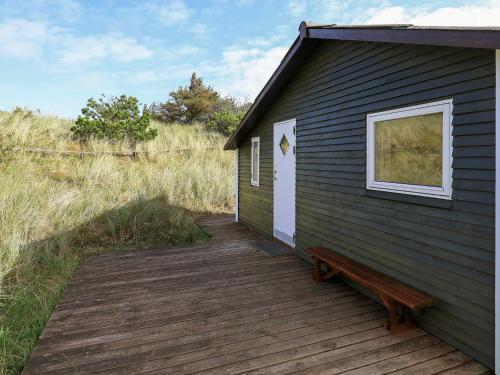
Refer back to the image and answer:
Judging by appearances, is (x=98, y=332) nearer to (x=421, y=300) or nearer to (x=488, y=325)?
(x=421, y=300)

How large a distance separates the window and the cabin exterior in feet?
5.72

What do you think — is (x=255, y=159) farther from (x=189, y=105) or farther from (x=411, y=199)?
(x=189, y=105)

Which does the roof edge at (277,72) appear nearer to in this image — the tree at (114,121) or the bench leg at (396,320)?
the bench leg at (396,320)

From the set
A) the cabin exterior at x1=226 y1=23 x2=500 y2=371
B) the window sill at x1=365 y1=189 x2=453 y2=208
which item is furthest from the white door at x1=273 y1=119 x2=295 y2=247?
the window sill at x1=365 y1=189 x2=453 y2=208

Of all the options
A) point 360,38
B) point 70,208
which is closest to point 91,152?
point 70,208

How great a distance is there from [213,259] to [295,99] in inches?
115

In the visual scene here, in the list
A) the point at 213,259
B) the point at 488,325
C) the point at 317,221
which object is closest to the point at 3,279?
the point at 213,259

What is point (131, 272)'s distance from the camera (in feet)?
14.3

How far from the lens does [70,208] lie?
5988 millimetres

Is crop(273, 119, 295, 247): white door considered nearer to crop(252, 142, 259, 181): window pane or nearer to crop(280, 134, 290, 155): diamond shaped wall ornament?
crop(280, 134, 290, 155): diamond shaped wall ornament

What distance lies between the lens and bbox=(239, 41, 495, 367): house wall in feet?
7.52

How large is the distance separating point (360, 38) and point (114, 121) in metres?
11.9

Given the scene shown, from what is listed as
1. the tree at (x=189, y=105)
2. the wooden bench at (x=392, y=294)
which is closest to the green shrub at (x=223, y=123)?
the tree at (x=189, y=105)

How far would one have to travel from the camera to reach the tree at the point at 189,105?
1975 centimetres
